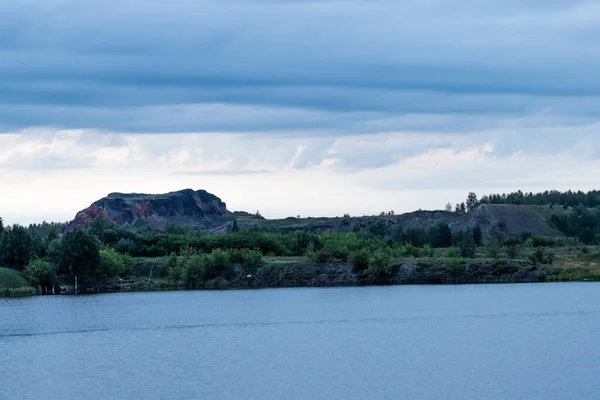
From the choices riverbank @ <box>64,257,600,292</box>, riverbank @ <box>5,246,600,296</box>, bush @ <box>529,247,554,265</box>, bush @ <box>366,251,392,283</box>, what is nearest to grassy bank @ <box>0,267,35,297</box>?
riverbank @ <box>5,246,600,296</box>

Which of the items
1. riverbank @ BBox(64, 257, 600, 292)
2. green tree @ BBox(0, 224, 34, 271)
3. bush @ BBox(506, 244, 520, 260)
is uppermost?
green tree @ BBox(0, 224, 34, 271)

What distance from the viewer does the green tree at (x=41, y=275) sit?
5118 inches

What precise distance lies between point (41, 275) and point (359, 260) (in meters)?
40.5

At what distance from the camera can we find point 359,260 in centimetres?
13925

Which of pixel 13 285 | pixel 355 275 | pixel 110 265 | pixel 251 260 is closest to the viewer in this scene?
pixel 13 285

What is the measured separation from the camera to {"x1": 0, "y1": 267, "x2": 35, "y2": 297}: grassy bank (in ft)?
415

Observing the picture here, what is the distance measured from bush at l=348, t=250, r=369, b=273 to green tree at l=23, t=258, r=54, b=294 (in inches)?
1514

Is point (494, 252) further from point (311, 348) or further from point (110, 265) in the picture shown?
point (311, 348)

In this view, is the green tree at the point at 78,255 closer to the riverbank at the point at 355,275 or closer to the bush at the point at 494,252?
the riverbank at the point at 355,275

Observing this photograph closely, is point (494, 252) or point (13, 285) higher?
point (494, 252)

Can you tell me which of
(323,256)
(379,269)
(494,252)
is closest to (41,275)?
(323,256)

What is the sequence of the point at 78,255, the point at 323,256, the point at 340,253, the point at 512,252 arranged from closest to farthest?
the point at 78,255
the point at 323,256
the point at 340,253
the point at 512,252

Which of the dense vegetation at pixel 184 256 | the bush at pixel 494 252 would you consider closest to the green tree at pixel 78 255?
the dense vegetation at pixel 184 256

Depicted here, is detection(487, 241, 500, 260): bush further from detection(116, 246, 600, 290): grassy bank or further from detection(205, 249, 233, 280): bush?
Result: detection(205, 249, 233, 280): bush
